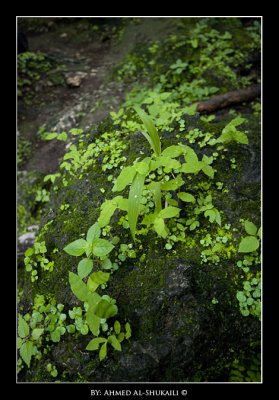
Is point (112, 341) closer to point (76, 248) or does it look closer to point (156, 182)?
point (76, 248)

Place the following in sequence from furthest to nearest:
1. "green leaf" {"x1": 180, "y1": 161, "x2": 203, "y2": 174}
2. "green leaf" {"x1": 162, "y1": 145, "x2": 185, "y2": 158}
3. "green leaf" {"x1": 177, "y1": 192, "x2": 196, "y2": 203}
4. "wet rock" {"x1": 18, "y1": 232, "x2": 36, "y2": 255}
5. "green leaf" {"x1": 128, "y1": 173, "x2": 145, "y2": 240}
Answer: "wet rock" {"x1": 18, "y1": 232, "x2": 36, "y2": 255} → "green leaf" {"x1": 177, "y1": 192, "x2": 196, "y2": 203} → "green leaf" {"x1": 180, "y1": 161, "x2": 203, "y2": 174} → "green leaf" {"x1": 162, "y1": 145, "x2": 185, "y2": 158} → "green leaf" {"x1": 128, "y1": 173, "x2": 145, "y2": 240}

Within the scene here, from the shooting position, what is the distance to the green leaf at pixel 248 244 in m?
2.47

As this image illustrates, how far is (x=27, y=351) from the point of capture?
7.95 feet

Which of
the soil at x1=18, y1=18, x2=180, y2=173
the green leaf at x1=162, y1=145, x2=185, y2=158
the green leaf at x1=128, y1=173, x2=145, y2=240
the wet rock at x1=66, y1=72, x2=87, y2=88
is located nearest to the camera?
the green leaf at x1=128, y1=173, x2=145, y2=240

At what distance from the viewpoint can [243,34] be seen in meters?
5.91

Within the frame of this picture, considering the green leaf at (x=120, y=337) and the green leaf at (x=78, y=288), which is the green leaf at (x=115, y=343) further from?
the green leaf at (x=78, y=288)

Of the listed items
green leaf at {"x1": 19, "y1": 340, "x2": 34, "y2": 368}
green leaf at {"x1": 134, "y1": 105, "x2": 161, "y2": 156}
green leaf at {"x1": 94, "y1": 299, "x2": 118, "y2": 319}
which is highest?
green leaf at {"x1": 134, "y1": 105, "x2": 161, "y2": 156}

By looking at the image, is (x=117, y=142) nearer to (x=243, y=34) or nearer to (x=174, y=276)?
(x=174, y=276)

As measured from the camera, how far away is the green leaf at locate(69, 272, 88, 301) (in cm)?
227

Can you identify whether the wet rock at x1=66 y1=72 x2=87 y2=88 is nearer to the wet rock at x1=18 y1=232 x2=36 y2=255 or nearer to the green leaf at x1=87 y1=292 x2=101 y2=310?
the wet rock at x1=18 y1=232 x2=36 y2=255

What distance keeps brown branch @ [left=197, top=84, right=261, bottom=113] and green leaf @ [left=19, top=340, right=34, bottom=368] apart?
3681 millimetres

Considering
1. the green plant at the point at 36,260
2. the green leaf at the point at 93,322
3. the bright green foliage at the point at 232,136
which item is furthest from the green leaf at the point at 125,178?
the bright green foliage at the point at 232,136

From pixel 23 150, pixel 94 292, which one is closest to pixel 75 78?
pixel 23 150

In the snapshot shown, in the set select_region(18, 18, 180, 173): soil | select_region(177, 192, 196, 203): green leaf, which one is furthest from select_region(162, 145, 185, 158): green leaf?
select_region(18, 18, 180, 173): soil
